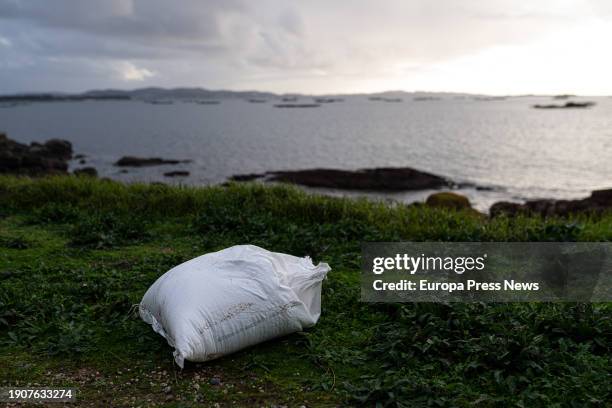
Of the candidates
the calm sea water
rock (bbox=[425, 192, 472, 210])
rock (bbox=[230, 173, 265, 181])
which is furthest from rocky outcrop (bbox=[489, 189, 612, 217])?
rock (bbox=[230, 173, 265, 181])

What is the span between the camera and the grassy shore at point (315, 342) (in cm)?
431

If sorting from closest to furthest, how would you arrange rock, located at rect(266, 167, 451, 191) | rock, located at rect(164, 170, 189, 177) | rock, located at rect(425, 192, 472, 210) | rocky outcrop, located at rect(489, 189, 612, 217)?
rock, located at rect(425, 192, 472, 210) < rocky outcrop, located at rect(489, 189, 612, 217) < rock, located at rect(266, 167, 451, 191) < rock, located at rect(164, 170, 189, 177)

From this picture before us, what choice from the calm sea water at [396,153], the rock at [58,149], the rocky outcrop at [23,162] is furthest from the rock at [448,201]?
the rock at [58,149]

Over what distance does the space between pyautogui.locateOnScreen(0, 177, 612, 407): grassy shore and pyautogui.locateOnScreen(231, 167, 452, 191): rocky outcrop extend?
25527 mm

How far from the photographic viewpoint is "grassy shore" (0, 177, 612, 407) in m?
4.31

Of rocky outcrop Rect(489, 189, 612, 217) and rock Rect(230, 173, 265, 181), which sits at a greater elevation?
rocky outcrop Rect(489, 189, 612, 217)

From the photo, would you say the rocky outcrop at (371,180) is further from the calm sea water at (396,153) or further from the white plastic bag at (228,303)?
the white plastic bag at (228,303)

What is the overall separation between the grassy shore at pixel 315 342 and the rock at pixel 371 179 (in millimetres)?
25536

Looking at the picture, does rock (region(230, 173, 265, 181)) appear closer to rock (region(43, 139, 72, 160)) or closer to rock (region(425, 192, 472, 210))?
rock (region(43, 139, 72, 160))

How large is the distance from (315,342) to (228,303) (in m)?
0.92

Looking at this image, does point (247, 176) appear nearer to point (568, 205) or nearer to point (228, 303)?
point (568, 205)

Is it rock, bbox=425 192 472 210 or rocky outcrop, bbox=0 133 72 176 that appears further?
rocky outcrop, bbox=0 133 72 176

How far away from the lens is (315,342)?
205 inches

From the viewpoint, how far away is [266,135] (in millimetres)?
77250
